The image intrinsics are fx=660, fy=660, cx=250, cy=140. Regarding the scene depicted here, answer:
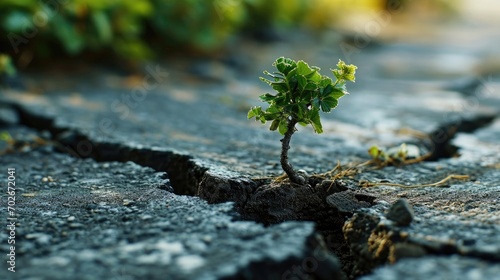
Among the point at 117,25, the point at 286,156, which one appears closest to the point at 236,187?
the point at 286,156

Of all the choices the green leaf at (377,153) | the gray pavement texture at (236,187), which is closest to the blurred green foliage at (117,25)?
the gray pavement texture at (236,187)

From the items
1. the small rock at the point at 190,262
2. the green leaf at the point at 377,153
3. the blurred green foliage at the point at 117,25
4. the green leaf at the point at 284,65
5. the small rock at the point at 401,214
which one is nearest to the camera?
the small rock at the point at 190,262

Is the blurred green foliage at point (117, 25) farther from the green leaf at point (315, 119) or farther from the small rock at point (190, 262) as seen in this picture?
the small rock at point (190, 262)

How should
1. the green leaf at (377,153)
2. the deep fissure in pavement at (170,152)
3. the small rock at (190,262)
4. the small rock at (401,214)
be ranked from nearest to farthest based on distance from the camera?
the small rock at (190,262), the small rock at (401,214), the deep fissure in pavement at (170,152), the green leaf at (377,153)

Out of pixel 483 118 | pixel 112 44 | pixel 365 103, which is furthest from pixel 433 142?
pixel 112 44

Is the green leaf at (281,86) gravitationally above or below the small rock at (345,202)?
above

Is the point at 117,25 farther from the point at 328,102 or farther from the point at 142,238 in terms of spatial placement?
the point at 142,238

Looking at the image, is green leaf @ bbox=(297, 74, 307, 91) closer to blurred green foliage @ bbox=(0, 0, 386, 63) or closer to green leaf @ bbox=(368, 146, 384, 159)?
green leaf @ bbox=(368, 146, 384, 159)
